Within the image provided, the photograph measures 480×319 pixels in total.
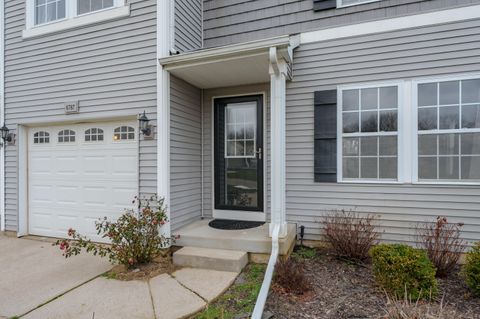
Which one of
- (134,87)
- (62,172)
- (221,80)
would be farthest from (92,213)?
(221,80)

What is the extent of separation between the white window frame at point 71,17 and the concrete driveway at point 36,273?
3704 mm

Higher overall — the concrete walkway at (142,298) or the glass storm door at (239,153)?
the glass storm door at (239,153)

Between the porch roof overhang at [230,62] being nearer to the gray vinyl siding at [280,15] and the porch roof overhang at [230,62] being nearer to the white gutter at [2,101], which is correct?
the gray vinyl siding at [280,15]

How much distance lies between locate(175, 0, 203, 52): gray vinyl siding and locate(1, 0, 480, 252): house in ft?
0.11

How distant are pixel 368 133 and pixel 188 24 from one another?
3405 millimetres

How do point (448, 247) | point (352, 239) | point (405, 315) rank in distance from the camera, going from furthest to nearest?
point (352, 239), point (448, 247), point (405, 315)

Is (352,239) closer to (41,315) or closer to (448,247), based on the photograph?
(448,247)

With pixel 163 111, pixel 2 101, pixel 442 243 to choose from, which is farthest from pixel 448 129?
pixel 2 101

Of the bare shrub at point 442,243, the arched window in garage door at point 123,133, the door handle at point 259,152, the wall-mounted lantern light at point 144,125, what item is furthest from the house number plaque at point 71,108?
the bare shrub at point 442,243

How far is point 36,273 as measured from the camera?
3.79 meters

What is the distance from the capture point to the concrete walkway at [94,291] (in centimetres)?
283

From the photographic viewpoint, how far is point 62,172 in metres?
5.22

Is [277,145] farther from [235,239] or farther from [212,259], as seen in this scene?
[212,259]

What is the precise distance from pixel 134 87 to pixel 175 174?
148 centimetres
